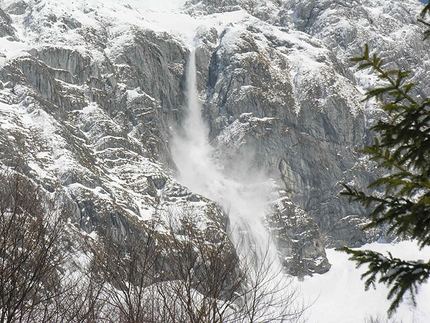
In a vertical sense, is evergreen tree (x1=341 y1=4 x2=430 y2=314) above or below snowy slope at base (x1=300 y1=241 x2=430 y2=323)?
above

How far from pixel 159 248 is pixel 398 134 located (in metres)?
13.4

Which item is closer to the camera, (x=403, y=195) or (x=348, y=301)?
(x=403, y=195)

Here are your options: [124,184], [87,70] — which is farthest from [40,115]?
[87,70]

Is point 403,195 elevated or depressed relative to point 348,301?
elevated

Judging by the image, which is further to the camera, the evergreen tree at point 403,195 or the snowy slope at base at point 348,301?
the snowy slope at base at point 348,301

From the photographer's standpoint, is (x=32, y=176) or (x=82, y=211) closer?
(x=32, y=176)

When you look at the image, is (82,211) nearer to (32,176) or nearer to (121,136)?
(32,176)

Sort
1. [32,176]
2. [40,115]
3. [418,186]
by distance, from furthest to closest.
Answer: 1. [40,115]
2. [32,176]
3. [418,186]

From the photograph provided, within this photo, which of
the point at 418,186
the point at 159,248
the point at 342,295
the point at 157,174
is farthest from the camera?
the point at 342,295

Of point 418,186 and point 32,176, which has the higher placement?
point 418,186

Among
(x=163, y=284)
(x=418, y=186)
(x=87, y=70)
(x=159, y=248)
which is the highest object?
(x=418, y=186)

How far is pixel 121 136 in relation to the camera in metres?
182

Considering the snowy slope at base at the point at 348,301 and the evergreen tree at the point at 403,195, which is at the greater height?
the evergreen tree at the point at 403,195

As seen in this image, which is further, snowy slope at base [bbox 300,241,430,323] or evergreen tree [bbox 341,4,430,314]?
snowy slope at base [bbox 300,241,430,323]
